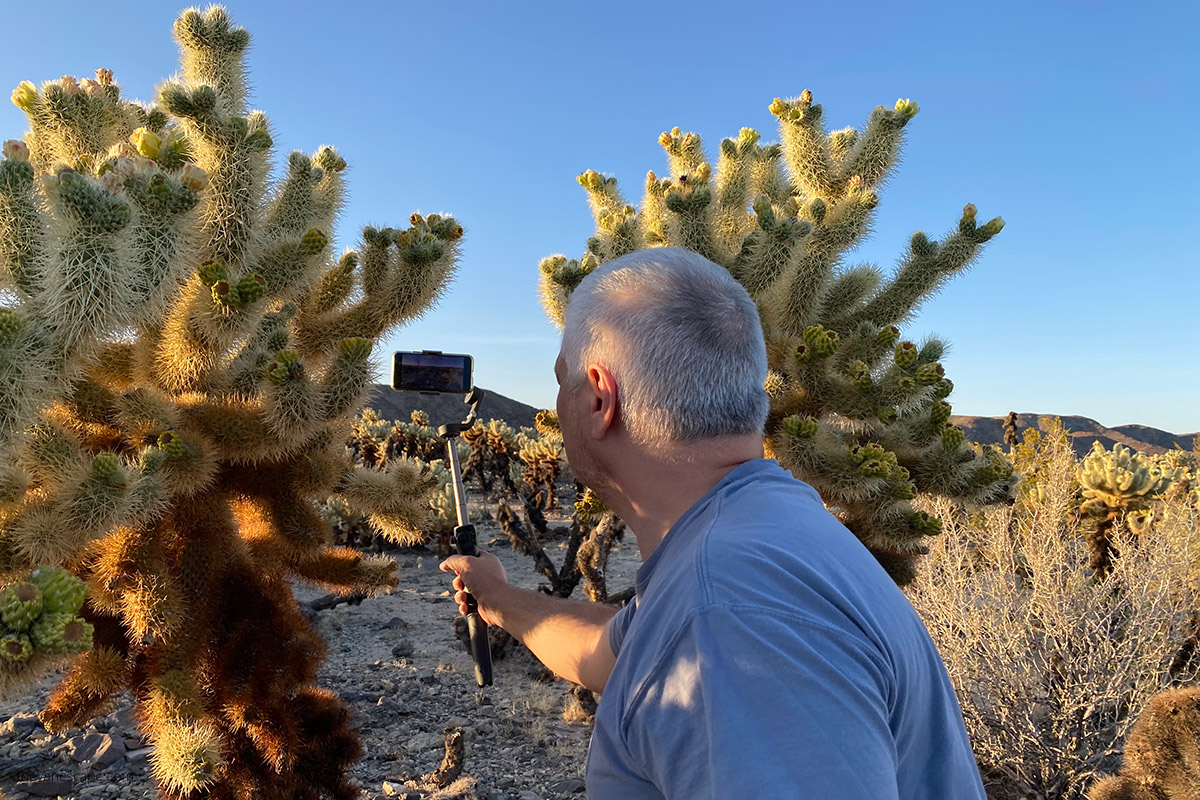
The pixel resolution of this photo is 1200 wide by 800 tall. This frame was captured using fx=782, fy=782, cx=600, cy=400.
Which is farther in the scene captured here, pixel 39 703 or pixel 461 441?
pixel 461 441

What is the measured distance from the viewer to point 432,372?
2584 millimetres

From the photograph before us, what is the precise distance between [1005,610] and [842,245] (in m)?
2.47

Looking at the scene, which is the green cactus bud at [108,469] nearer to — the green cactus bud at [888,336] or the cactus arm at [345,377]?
the cactus arm at [345,377]

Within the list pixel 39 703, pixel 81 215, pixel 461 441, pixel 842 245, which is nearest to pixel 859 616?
pixel 81 215

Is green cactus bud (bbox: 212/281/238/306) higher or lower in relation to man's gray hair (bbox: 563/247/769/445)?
higher

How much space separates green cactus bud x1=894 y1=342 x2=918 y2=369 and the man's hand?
2.46 meters

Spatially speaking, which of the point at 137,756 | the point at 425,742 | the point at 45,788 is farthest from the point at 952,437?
the point at 45,788

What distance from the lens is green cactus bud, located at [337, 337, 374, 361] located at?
3.00 metres

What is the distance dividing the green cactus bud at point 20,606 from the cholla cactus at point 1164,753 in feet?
13.2

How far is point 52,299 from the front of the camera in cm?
232

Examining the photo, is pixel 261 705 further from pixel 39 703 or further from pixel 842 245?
pixel 842 245

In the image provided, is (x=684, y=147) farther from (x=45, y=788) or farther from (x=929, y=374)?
(x=45, y=788)

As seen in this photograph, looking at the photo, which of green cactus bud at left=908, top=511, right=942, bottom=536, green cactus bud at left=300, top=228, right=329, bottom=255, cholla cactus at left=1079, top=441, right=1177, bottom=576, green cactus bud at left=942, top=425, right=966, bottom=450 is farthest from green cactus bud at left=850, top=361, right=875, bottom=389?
cholla cactus at left=1079, top=441, right=1177, bottom=576

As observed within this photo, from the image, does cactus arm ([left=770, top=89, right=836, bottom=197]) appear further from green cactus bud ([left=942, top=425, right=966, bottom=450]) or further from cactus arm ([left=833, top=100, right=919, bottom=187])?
green cactus bud ([left=942, top=425, right=966, bottom=450])
